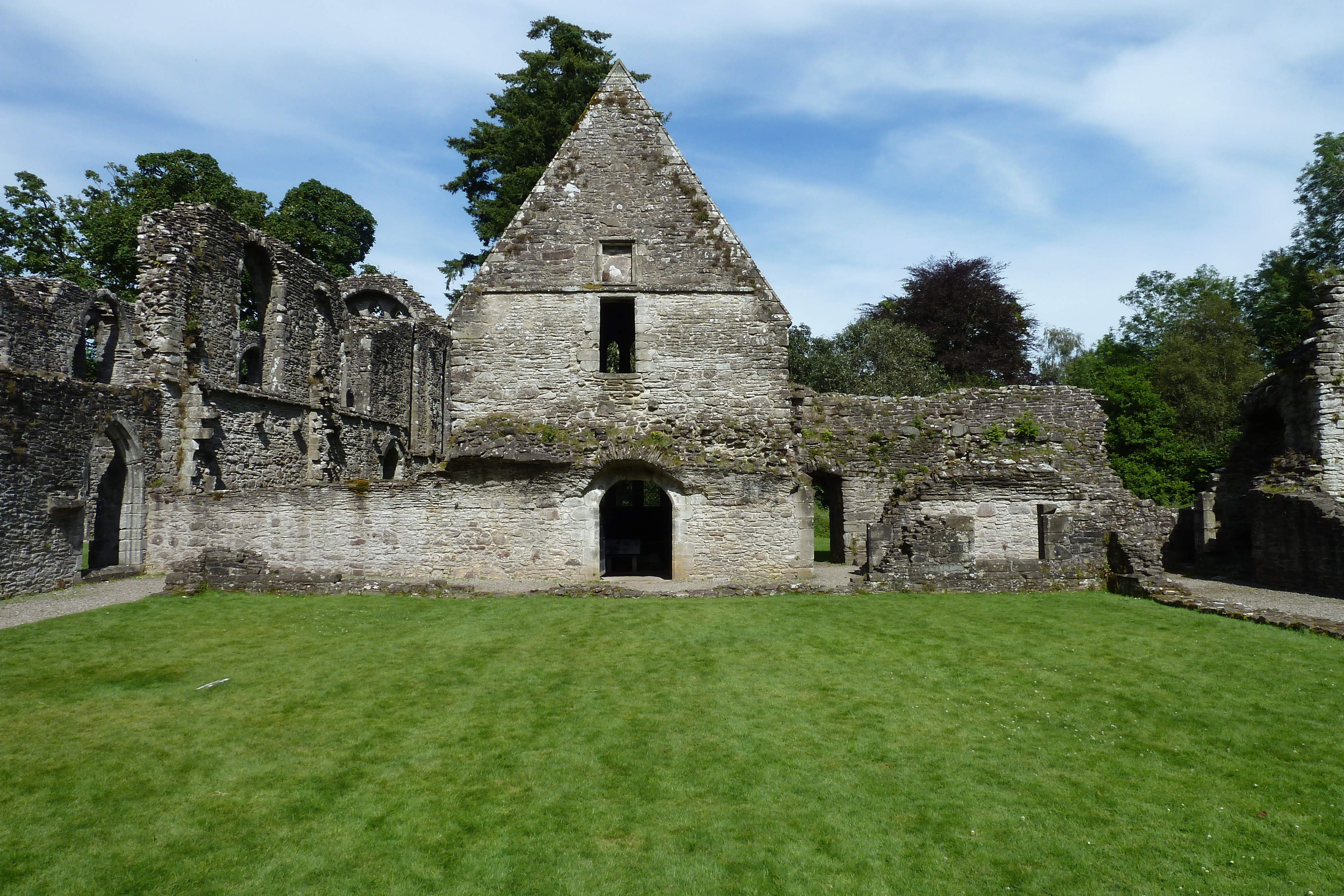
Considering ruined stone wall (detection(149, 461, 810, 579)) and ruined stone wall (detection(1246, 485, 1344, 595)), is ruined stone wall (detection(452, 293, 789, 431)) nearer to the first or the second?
ruined stone wall (detection(149, 461, 810, 579))

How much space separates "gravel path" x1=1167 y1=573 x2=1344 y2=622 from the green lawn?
2013mm

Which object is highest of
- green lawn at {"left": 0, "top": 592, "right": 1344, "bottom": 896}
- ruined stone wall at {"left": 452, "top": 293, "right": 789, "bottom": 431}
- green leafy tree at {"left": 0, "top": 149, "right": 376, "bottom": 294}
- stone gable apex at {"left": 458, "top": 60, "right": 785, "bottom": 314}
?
green leafy tree at {"left": 0, "top": 149, "right": 376, "bottom": 294}

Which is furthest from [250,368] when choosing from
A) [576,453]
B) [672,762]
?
[672,762]

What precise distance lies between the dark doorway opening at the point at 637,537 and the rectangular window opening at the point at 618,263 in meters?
4.31

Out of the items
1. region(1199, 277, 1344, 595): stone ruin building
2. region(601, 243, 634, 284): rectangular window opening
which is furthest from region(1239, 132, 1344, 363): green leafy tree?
region(601, 243, 634, 284): rectangular window opening

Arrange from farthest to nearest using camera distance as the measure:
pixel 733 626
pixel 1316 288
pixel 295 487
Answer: pixel 1316 288
pixel 295 487
pixel 733 626

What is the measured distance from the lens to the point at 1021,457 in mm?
17250

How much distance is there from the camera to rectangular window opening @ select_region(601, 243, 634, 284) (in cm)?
1474

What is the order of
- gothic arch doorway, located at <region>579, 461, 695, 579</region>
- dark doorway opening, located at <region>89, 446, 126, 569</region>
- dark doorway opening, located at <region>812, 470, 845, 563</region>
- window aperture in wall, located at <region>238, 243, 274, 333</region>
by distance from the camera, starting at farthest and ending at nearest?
window aperture in wall, located at <region>238, 243, 274, 333</region>, dark doorway opening, located at <region>812, 470, 845, 563</region>, dark doorway opening, located at <region>89, 446, 126, 569</region>, gothic arch doorway, located at <region>579, 461, 695, 579</region>

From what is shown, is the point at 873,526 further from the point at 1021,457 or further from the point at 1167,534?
the point at 1167,534

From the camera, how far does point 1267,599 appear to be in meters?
12.3

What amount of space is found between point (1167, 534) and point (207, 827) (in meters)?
18.7

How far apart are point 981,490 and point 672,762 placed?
12.7m

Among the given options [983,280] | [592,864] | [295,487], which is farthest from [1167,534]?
[983,280]
